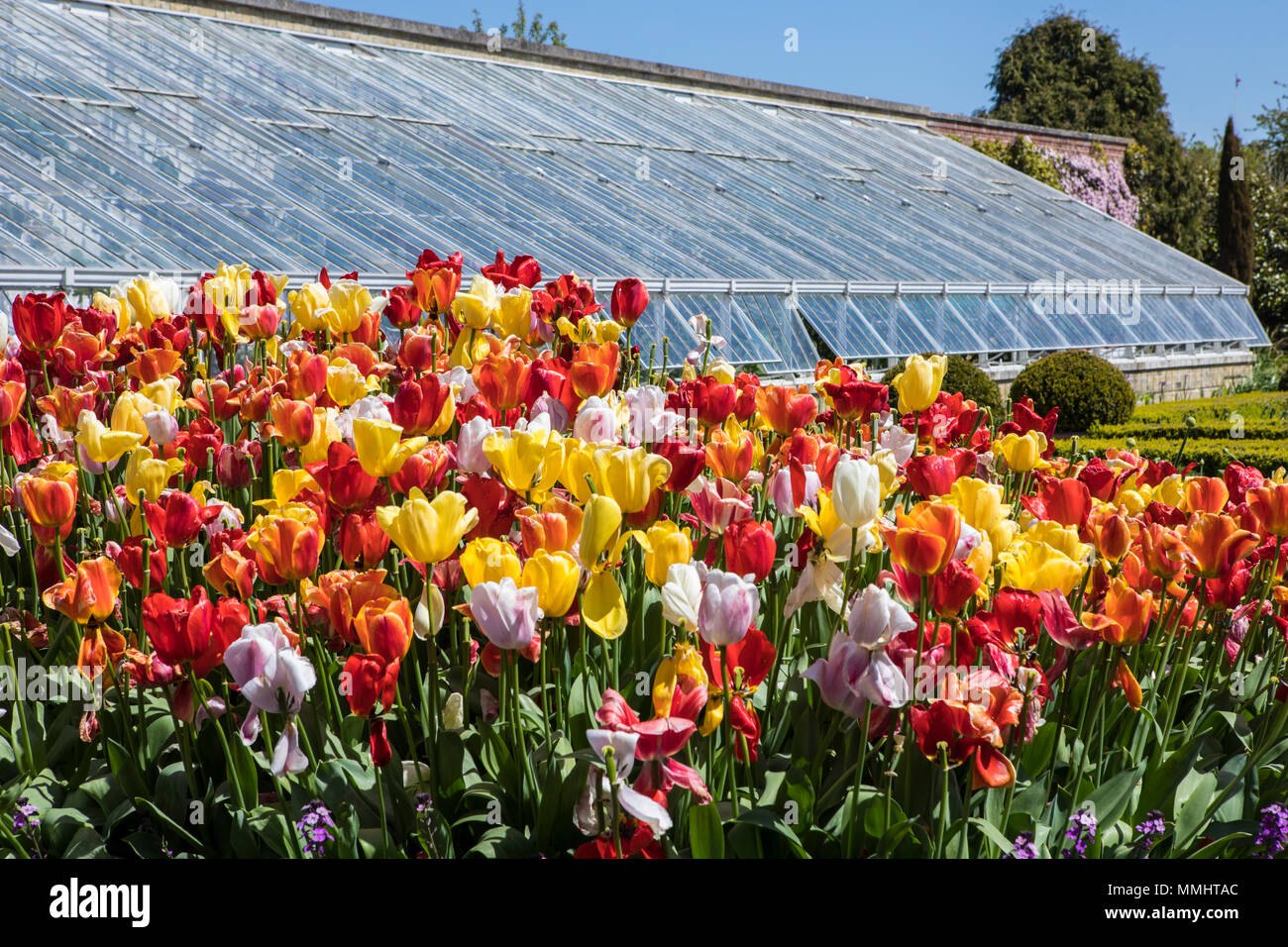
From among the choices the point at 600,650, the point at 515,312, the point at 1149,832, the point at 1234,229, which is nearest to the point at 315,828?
the point at 600,650

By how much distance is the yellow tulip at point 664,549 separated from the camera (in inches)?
68.5

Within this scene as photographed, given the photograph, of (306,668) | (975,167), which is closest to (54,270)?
(306,668)

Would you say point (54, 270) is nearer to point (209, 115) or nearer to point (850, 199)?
point (209, 115)

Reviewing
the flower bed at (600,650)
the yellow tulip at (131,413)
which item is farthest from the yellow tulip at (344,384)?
the yellow tulip at (131,413)

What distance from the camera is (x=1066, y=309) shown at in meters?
16.1

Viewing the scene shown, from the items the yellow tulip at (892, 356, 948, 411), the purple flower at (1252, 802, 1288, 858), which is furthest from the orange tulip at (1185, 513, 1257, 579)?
the yellow tulip at (892, 356, 948, 411)

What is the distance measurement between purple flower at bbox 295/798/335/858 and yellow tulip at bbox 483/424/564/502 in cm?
58

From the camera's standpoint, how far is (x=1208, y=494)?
226 cm

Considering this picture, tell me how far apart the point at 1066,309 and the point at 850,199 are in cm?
379

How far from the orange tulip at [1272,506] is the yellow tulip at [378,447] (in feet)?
5.01

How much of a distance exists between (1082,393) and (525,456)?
37.6 ft

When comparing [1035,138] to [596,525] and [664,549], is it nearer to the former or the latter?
[664,549]

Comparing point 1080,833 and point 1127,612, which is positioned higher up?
point 1127,612
